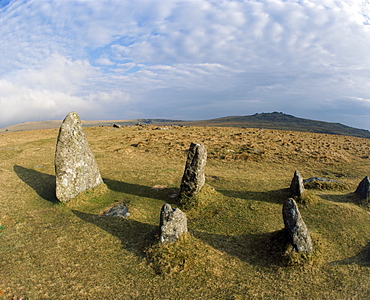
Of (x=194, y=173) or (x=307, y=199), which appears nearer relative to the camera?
(x=307, y=199)

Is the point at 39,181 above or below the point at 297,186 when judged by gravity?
below

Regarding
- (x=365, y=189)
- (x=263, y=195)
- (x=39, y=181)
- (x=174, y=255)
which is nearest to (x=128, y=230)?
(x=174, y=255)

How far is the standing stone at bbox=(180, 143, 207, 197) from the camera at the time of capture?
558 inches

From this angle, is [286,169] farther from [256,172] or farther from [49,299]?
[49,299]

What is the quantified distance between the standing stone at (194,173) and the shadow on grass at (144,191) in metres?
1.14

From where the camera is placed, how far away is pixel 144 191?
16.1m

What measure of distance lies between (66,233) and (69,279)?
3245mm

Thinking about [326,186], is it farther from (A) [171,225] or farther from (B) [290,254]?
(A) [171,225]

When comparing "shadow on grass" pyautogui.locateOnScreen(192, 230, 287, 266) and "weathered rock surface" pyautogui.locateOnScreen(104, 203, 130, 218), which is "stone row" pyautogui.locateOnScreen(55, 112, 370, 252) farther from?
"shadow on grass" pyautogui.locateOnScreen(192, 230, 287, 266)

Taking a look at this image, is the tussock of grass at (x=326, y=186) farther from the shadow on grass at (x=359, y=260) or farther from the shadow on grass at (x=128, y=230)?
the shadow on grass at (x=128, y=230)

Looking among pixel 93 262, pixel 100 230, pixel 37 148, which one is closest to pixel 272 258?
pixel 93 262

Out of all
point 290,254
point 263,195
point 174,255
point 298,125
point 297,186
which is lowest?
point 174,255

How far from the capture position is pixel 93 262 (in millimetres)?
8945

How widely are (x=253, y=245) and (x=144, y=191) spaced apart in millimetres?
8136
